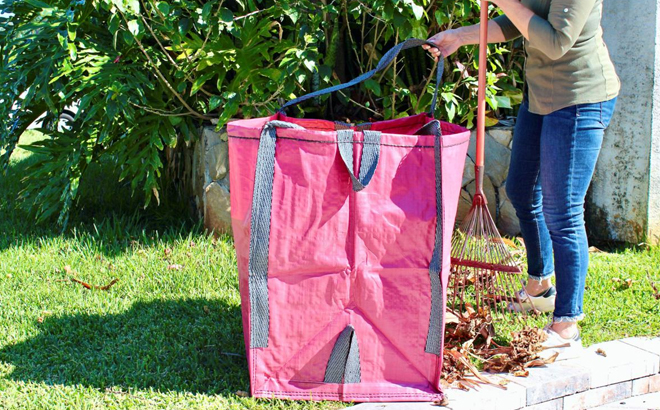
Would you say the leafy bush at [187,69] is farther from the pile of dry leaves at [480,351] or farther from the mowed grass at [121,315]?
the pile of dry leaves at [480,351]

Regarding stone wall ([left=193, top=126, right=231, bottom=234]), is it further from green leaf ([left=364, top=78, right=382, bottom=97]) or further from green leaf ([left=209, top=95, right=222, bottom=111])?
green leaf ([left=364, top=78, right=382, bottom=97])

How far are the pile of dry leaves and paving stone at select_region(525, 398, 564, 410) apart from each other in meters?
0.12

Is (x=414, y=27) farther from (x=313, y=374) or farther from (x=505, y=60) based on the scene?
(x=313, y=374)

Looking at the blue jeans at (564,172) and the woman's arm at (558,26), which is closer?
the woman's arm at (558,26)

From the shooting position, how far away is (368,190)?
2.55m

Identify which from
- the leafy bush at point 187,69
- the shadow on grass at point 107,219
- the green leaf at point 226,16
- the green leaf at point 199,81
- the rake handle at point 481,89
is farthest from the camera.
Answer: the shadow on grass at point 107,219

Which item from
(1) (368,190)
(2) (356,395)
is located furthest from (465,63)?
(2) (356,395)

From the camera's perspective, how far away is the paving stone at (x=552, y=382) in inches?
110

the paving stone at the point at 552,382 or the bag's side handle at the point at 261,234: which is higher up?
the bag's side handle at the point at 261,234

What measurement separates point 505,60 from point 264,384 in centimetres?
318

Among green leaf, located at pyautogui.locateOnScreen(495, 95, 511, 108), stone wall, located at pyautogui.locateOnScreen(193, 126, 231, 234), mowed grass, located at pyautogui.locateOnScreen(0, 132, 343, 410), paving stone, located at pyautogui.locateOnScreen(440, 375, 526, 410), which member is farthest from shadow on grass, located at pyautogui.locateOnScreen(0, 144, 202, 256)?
paving stone, located at pyautogui.locateOnScreen(440, 375, 526, 410)

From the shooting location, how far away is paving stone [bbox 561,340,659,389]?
2.96m

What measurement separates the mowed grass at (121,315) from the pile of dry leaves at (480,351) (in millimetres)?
542

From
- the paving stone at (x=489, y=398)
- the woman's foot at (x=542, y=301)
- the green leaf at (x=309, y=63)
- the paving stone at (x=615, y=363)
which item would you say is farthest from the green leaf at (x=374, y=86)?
the paving stone at (x=489, y=398)
